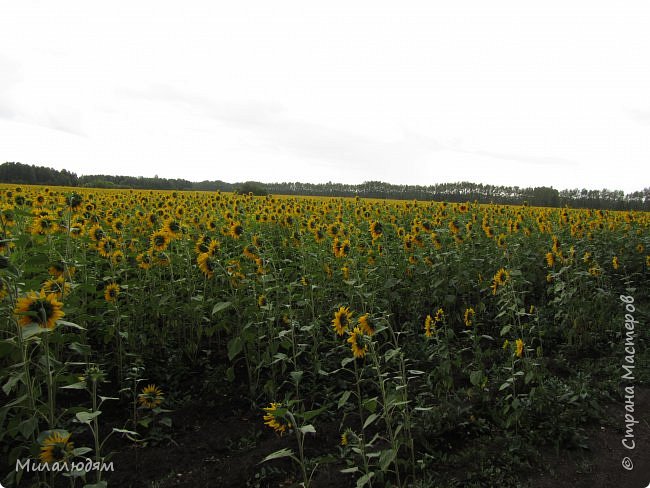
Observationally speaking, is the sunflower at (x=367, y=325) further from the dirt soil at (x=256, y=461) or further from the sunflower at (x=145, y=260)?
the sunflower at (x=145, y=260)

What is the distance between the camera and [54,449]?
217cm

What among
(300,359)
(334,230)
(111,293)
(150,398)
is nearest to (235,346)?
(150,398)

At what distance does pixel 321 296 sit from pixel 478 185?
48.0 meters

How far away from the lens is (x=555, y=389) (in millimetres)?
3961

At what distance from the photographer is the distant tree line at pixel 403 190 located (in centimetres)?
3650

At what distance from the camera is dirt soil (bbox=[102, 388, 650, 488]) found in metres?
2.91

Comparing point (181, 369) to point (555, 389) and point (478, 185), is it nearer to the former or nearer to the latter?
point (555, 389)

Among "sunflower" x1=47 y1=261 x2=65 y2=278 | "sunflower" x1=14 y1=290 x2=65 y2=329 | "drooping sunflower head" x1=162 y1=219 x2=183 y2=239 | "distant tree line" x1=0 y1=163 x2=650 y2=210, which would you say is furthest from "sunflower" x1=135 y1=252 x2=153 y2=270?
"distant tree line" x1=0 y1=163 x2=650 y2=210

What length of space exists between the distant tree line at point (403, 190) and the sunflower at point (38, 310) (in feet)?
93.0

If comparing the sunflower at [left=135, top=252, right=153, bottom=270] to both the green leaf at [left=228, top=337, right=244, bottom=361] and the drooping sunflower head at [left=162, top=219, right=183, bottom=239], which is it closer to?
the drooping sunflower head at [left=162, top=219, right=183, bottom=239]

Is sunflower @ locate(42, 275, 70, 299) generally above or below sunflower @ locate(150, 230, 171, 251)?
below

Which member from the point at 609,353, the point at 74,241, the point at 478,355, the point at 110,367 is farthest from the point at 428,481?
the point at 74,241

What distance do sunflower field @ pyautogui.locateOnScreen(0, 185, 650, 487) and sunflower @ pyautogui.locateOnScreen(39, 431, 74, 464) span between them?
0.01 metres

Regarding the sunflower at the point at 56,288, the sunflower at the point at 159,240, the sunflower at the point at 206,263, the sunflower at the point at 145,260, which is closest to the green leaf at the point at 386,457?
the sunflower at the point at 206,263
